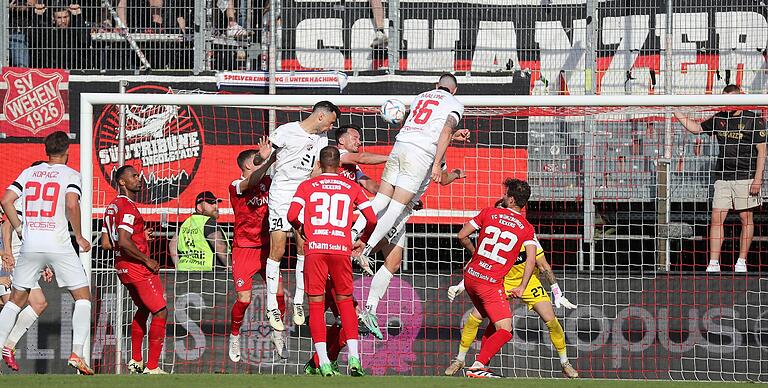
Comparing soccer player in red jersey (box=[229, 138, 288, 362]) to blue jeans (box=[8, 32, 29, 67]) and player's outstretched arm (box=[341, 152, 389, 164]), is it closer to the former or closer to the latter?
player's outstretched arm (box=[341, 152, 389, 164])

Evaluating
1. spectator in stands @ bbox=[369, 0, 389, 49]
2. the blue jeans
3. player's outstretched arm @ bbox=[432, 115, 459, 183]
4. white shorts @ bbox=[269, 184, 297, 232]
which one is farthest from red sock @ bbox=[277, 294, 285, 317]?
the blue jeans

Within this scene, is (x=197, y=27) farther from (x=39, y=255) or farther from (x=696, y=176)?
(x=696, y=176)

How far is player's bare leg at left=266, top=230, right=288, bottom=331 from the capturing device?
500 inches

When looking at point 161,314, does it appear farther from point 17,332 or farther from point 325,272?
point 325,272

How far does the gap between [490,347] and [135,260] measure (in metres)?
3.62

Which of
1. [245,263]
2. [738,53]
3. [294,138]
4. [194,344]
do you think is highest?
[738,53]

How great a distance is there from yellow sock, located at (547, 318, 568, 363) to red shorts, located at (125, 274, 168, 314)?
4.27 metres

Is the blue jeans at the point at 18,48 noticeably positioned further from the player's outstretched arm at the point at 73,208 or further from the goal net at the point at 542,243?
the player's outstretched arm at the point at 73,208

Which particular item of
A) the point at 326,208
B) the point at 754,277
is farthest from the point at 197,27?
the point at 754,277

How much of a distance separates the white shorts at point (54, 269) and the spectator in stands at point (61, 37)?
520 centimetres

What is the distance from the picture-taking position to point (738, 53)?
52.2 ft

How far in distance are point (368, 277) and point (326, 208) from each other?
411 cm

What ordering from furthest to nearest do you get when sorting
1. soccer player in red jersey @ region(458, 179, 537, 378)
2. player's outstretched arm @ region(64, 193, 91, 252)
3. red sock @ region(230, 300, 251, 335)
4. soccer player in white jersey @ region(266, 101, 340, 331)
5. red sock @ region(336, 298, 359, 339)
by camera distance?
red sock @ region(230, 300, 251, 335) → soccer player in red jersey @ region(458, 179, 537, 378) → soccer player in white jersey @ region(266, 101, 340, 331) → player's outstretched arm @ region(64, 193, 91, 252) → red sock @ region(336, 298, 359, 339)

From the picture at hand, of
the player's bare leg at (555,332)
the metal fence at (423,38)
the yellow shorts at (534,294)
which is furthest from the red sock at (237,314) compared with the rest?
the metal fence at (423,38)
